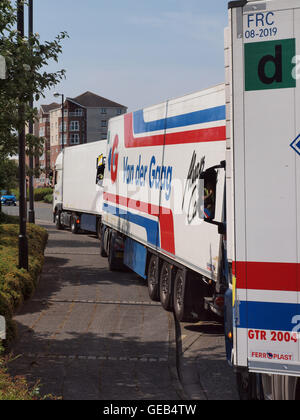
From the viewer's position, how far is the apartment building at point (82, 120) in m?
127

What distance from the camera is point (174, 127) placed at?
1305cm

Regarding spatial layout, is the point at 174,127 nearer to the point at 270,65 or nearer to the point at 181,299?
the point at 181,299

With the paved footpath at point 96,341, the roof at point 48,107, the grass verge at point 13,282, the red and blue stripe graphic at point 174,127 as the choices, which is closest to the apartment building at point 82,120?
the roof at point 48,107

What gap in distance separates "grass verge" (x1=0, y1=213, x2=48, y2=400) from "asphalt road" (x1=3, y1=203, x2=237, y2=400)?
34 centimetres

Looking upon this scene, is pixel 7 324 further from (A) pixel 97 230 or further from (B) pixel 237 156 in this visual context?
(A) pixel 97 230

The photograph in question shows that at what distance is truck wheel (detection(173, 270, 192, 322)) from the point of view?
1229 cm

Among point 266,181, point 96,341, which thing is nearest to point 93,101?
point 96,341

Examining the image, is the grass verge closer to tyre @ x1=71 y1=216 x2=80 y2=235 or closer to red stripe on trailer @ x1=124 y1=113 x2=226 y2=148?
red stripe on trailer @ x1=124 y1=113 x2=226 y2=148

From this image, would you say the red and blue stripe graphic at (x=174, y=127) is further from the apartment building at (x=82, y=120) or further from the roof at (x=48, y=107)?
the roof at (x=48, y=107)

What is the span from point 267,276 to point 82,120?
408 ft

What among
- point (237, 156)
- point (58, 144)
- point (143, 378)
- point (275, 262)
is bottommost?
point (143, 378)

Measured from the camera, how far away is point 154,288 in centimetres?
1488
